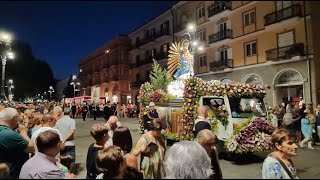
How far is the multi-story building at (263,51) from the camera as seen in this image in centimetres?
1664

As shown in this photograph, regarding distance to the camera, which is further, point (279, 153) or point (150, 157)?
point (150, 157)

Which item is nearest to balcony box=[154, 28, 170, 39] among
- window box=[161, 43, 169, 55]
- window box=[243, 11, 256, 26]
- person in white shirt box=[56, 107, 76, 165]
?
window box=[161, 43, 169, 55]

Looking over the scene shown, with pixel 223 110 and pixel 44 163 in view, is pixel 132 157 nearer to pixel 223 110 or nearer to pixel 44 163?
pixel 44 163

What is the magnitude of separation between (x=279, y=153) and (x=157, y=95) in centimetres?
1013

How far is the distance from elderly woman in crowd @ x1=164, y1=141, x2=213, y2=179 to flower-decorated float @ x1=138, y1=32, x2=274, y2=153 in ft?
18.2

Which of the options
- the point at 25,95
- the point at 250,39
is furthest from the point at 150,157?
the point at 25,95

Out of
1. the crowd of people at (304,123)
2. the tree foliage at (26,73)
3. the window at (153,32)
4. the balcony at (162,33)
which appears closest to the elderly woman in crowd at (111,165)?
the crowd of people at (304,123)

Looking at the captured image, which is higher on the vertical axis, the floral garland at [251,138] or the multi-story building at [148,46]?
the multi-story building at [148,46]

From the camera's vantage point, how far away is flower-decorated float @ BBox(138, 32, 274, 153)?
842cm

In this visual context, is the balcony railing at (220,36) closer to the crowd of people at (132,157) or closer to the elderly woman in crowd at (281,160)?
the crowd of people at (132,157)

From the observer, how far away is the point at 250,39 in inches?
838

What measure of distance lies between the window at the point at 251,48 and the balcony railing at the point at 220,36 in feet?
4.59

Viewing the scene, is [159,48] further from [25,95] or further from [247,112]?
[247,112]

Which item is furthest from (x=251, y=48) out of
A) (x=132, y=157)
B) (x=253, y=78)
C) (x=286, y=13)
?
(x=132, y=157)
